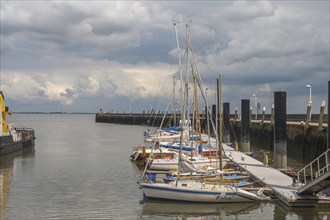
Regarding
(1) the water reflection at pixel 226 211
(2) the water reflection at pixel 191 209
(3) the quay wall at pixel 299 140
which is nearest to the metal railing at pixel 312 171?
(1) the water reflection at pixel 226 211

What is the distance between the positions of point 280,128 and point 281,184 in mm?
7809

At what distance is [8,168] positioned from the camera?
49.2 metres

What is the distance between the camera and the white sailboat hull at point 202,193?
1164 inches

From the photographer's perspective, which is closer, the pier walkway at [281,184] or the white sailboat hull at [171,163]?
the pier walkway at [281,184]

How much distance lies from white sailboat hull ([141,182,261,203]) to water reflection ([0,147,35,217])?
9.07 meters

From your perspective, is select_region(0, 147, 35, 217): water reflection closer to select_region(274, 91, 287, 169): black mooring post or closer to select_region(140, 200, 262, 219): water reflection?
select_region(140, 200, 262, 219): water reflection

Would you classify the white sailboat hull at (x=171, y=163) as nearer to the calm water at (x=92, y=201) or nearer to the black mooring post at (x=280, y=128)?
the calm water at (x=92, y=201)

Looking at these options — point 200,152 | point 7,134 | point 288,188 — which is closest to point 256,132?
point 200,152

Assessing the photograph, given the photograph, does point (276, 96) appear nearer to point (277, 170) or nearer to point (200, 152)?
point (277, 170)

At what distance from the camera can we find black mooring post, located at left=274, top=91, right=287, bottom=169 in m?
39.1

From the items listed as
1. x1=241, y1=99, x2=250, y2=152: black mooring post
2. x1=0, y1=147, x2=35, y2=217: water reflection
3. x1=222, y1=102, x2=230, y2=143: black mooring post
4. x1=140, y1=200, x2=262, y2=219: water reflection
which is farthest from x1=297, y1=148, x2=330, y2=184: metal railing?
x1=222, y1=102, x2=230, y2=143: black mooring post

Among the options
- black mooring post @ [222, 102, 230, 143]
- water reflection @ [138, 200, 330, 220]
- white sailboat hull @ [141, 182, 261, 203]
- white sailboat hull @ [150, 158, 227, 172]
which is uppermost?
black mooring post @ [222, 102, 230, 143]

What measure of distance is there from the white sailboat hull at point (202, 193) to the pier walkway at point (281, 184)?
6.21 feet

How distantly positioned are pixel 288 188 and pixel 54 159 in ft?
111
